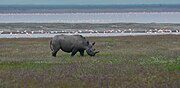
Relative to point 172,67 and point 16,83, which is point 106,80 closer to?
point 16,83

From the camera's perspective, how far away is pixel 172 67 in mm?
24953

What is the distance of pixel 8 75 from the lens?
22.2 metres

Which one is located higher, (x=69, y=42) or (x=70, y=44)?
(x=69, y=42)

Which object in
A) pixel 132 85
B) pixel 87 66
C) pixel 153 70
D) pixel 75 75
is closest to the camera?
pixel 132 85

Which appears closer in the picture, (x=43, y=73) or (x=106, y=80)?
(x=106, y=80)

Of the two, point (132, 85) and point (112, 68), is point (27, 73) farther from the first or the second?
point (132, 85)

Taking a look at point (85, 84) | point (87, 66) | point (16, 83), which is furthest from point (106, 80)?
point (87, 66)

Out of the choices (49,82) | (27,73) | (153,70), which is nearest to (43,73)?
(27,73)

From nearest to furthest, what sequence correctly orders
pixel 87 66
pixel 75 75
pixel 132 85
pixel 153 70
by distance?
1. pixel 132 85
2. pixel 75 75
3. pixel 153 70
4. pixel 87 66

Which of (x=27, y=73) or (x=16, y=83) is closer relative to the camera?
(x=16, y=83)

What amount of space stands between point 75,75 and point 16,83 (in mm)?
3016

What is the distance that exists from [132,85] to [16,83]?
406 cm

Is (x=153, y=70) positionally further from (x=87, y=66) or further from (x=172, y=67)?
(x=87, y=66)

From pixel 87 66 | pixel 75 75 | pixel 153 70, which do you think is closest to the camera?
pixel 75 75
